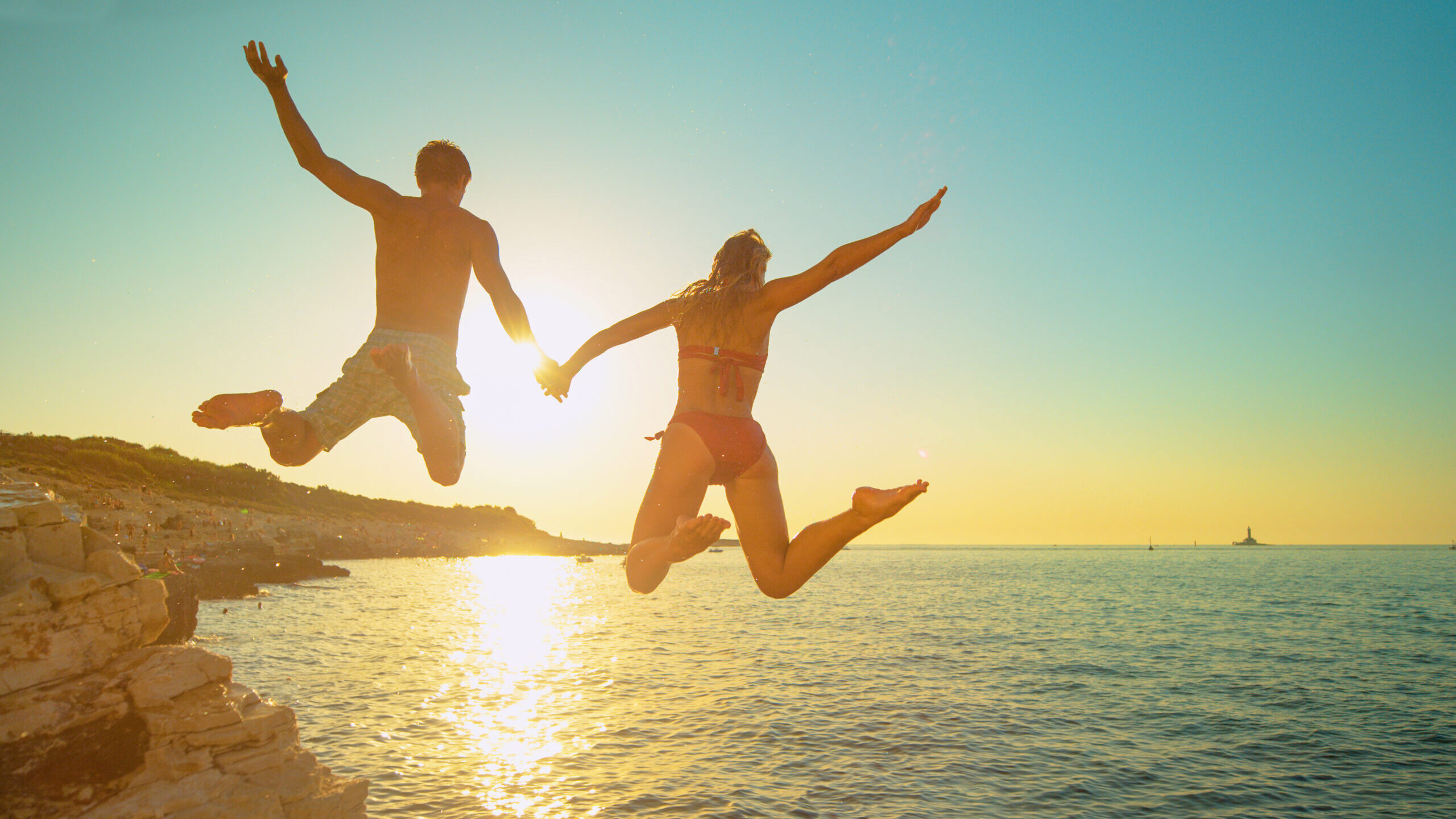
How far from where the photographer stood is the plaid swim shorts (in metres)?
5.00

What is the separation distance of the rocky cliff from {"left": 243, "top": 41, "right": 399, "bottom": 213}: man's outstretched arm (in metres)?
7.13

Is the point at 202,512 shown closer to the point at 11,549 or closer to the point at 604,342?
the point at 11,549

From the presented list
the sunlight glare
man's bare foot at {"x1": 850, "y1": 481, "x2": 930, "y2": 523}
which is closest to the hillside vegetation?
the sunlight glare

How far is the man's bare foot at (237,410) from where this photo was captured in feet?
14.2

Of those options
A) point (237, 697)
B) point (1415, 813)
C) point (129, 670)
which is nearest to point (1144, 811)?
point (1415, 813)

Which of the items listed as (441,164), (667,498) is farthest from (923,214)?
(441,164)

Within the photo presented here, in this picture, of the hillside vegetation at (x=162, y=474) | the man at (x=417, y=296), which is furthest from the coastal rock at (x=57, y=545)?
the hillside vegetation at (x=162, y=474)

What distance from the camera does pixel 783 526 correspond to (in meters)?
4.89

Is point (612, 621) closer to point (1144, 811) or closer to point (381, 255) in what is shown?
point (1144, 811)

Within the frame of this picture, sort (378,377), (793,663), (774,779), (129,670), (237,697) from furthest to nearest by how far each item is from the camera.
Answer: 1. (793,663)
2. (774,779)
3. (237,697)
4. (129,670)
5. (378,377)

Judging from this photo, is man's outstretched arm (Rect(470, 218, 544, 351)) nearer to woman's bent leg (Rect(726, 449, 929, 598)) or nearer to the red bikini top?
the red bikini top

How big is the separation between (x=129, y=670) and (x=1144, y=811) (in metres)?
18.6

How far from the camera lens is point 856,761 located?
19469 millimetres

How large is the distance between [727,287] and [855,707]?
23655 mm
